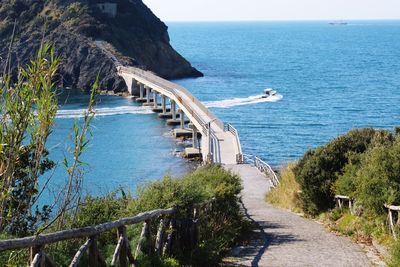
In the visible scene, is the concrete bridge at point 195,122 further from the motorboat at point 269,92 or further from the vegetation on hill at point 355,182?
the vegetation on hill at point 355,182

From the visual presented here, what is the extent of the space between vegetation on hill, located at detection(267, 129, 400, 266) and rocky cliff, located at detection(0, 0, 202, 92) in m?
82.4

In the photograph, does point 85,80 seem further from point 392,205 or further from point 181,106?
point 392,205

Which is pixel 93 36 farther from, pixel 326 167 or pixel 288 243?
pixel 288 243

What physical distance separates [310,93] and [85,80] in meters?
33.0

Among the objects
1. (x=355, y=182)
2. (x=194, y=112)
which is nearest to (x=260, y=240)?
(x=355, y=182)

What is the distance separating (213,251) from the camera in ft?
39.7

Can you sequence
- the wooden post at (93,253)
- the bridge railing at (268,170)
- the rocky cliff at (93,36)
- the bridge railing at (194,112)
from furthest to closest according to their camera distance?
the rocky cliff at (93,36), the bridge railing at (194,112), the bridge railing at (268,170), the wooden post at (93,253)

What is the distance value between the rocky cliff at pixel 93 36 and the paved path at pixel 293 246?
275 ft

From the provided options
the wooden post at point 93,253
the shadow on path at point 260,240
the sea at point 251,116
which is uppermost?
the wooden post at point 93,253

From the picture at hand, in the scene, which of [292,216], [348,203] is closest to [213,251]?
[348,203]

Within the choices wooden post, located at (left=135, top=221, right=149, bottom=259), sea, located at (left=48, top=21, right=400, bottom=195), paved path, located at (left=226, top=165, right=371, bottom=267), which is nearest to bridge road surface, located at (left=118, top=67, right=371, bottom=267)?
paved path, located at (left=226, top=165, right=371, bottom=267)

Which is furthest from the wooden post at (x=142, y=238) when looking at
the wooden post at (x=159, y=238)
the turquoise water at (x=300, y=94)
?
the turquoise water at (x=300, y=94)

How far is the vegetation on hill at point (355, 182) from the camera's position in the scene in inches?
559

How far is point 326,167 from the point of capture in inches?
762
